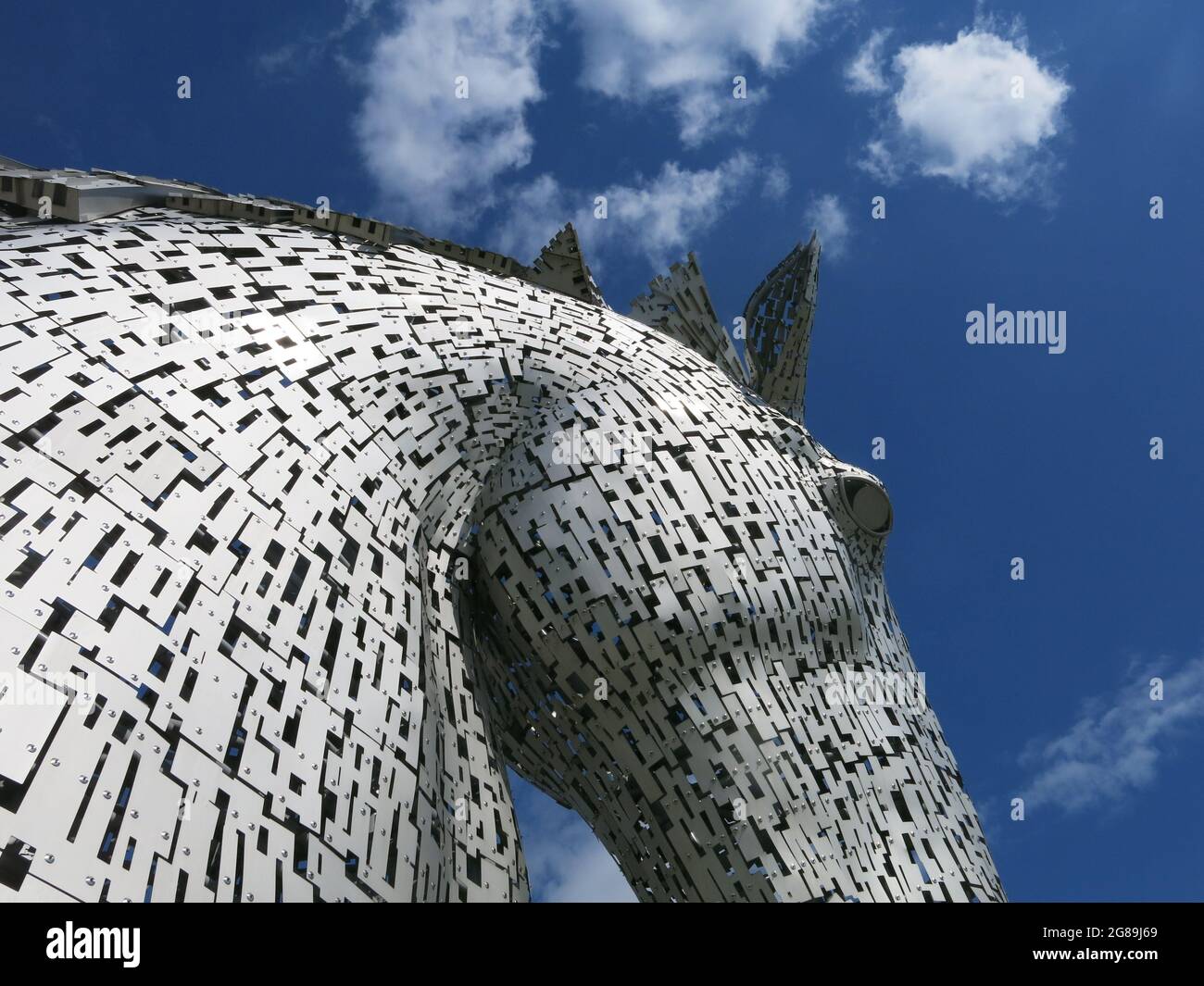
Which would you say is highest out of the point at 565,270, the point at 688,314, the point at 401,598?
the point at 688,314

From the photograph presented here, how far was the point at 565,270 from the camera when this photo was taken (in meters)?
4.18

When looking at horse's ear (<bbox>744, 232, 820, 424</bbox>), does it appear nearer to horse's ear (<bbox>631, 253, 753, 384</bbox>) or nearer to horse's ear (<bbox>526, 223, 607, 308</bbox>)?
horse's ear (<bbox>631, 253, 753, 384</bbox>)

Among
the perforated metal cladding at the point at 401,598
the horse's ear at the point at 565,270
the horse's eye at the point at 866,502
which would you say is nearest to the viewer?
the perforated metal cladding at the point at 401,598

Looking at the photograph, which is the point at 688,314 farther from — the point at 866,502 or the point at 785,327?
the point at 866,502

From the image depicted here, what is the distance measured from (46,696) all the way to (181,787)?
0.96 ft

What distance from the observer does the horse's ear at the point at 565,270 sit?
4.12 m

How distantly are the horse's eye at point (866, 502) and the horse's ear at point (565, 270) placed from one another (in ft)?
4.06

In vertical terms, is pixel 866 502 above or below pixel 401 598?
above

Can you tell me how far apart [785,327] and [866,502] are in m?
1.23

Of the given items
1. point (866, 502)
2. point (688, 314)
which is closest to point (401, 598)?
point (866, 502)

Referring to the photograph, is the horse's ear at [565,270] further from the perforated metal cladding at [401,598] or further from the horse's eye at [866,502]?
the horse's eye at [866,502]

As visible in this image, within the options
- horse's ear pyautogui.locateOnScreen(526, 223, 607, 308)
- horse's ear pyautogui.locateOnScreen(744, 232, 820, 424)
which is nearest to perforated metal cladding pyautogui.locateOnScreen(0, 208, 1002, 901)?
horse's ear pyautogui.locateOnScreen(526, 223, 607, 308)

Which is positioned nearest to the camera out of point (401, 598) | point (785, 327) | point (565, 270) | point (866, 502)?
point (401, 598)

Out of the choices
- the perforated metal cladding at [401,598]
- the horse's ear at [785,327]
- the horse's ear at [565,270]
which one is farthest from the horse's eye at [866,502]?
the horse's ear at [565,270]
